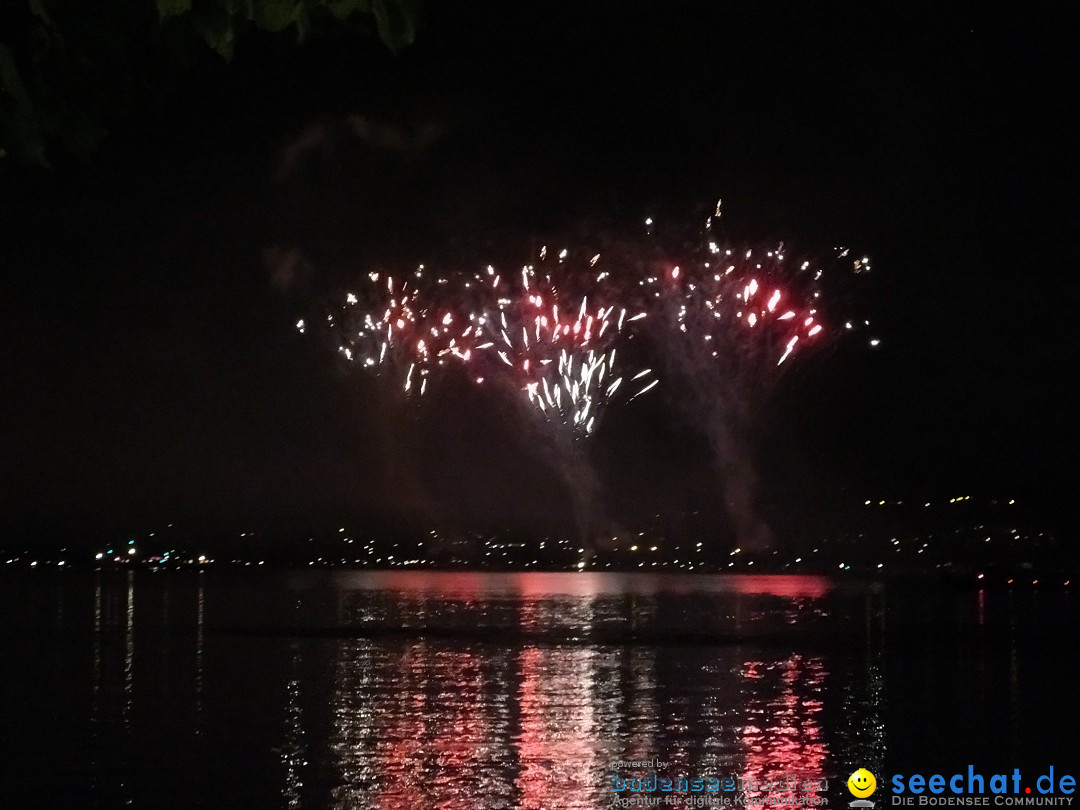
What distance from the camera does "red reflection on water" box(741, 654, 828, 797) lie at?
12.7m

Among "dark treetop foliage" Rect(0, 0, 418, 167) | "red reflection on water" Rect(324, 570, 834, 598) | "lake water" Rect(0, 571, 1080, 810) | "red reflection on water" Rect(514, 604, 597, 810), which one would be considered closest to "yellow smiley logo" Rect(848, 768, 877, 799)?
"lake water" Rect(0, 571, 1080, 810)

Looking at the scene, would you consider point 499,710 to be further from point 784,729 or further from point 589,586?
point 589,586

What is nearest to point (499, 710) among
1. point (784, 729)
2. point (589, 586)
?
point (784, 729)

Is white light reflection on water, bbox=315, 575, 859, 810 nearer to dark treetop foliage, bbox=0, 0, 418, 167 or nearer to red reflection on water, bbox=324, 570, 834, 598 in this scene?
dark treetop foliage, bbox=0, 0, 418, 167

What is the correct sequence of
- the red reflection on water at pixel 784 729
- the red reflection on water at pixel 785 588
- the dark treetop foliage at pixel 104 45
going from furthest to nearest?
the red reflection on water at pixel 785 588 → the red reflection on water at pixel 784 729 → the dark treetop foliage at pixel 104 45

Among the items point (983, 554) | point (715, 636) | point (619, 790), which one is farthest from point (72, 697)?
point (983, 554)

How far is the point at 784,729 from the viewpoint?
16094mm

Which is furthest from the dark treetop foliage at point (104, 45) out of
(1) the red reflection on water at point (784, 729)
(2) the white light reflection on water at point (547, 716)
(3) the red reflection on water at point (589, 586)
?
(3) the red reflection on water at point (589, 586)

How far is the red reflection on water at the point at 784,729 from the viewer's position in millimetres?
12742

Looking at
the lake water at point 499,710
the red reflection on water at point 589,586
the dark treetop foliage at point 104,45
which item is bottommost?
the red reflection on water at point 589,586

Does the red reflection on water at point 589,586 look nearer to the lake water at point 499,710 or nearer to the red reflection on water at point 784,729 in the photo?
the lake water at point 499,710

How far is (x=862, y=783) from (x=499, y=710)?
6247mm

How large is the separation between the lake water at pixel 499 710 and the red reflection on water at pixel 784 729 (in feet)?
0.16

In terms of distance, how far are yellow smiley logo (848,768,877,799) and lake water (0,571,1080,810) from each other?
149 millimetres
